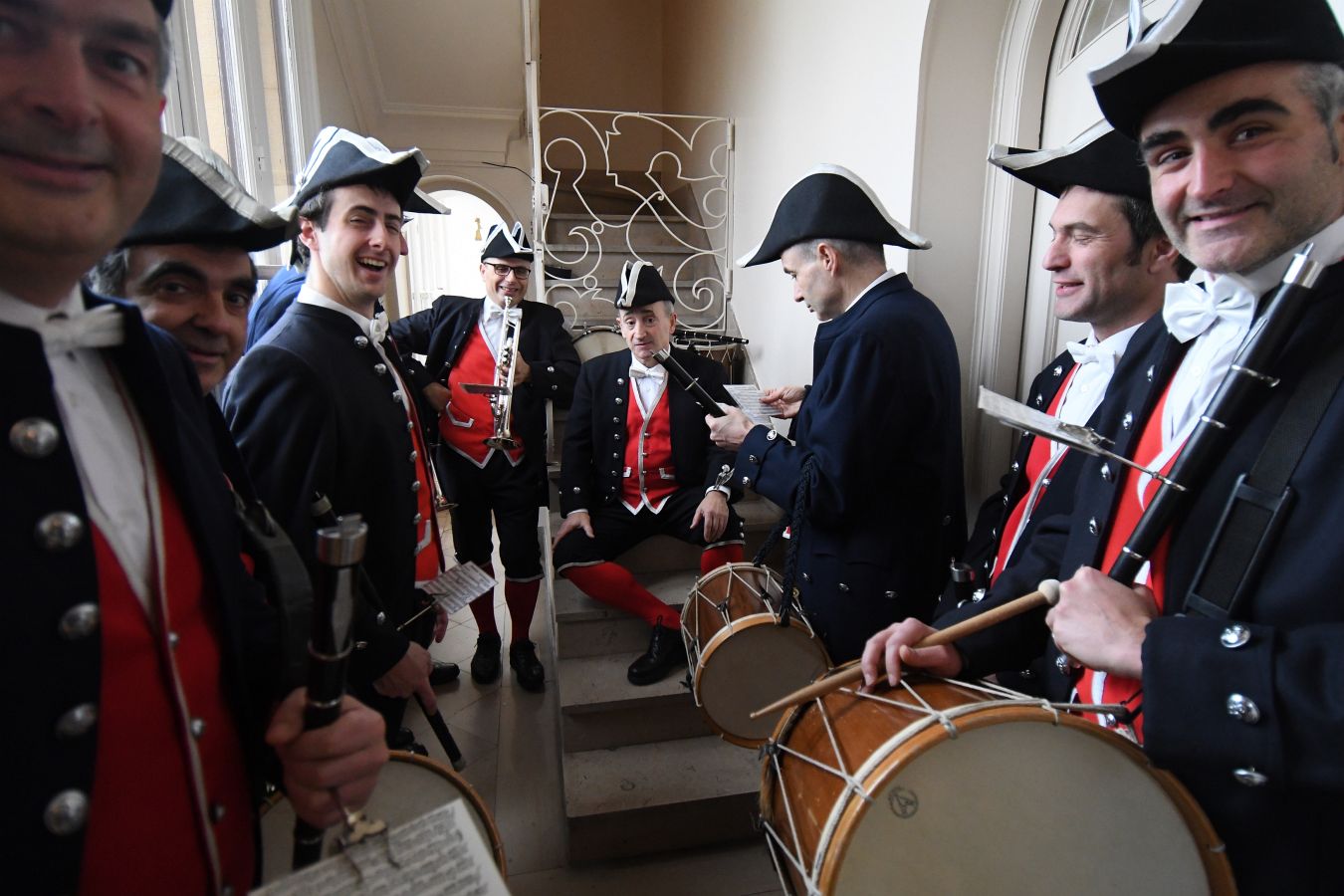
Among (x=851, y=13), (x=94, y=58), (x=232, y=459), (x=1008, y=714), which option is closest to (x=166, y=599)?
(x=232, y=459)

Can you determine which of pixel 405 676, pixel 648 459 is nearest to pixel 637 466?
pixel 648 459

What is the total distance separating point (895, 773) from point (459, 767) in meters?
1.96

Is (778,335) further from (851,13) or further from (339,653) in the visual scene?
(339,653)

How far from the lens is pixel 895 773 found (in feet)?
2.72

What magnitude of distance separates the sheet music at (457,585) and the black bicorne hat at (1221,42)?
5.45 ft

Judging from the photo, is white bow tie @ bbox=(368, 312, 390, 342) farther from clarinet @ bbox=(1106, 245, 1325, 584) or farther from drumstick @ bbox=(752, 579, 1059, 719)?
clarinet @ bbox=(1106, 245, 1325, 584)

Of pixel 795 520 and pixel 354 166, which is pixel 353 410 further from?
pixel 795 520

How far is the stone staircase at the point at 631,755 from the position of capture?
2057 millimetres

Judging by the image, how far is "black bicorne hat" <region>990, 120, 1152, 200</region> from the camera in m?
1.37

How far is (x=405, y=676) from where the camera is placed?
1.33 meters

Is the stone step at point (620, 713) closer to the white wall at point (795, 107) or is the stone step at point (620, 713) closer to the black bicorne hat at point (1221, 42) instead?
the white wall at point (795, 107)

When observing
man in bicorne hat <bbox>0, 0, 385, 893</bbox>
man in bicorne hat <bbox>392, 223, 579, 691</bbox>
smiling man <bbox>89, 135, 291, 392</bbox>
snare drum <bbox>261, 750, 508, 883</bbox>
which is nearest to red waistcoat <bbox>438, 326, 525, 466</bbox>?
man in bicorne hat <bbox>392, 223, 579, 691</bbox>

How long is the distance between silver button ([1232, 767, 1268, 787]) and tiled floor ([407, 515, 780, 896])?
1.63 meters

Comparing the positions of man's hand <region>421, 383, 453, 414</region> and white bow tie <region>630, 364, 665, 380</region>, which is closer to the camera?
man's hand <region>421, 383, 453, 414</region>
